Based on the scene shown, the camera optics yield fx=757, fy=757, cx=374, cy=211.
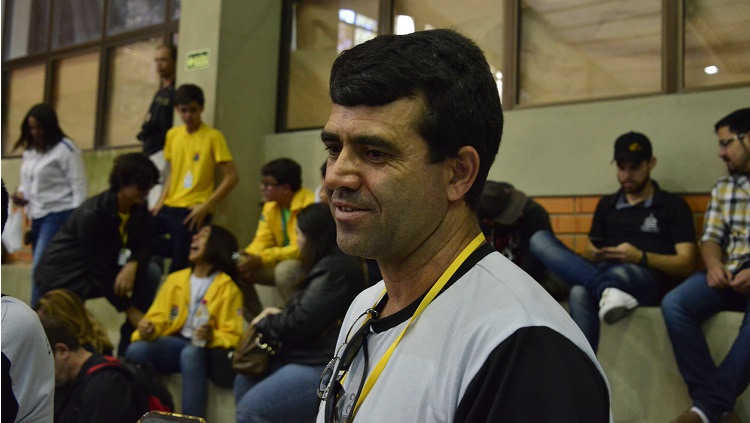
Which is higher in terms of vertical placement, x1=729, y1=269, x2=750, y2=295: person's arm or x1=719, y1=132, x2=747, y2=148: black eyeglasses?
x1=719, y1=132, x2=747, y2=148: black eyeglasses

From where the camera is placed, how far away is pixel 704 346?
370 cm

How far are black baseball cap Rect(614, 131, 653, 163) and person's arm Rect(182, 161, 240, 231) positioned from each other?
3.13 m

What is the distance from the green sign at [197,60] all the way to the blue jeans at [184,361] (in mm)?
2885

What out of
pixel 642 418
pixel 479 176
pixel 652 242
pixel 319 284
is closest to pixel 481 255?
pixel 479 176

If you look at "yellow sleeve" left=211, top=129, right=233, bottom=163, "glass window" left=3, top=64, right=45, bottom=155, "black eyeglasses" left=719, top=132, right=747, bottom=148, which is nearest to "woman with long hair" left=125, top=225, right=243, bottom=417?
"yellow sleeve" left=211, top=129, right=233, bottom=163

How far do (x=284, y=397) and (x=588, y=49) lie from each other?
10.8 ft

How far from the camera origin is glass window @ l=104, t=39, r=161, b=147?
826 cm

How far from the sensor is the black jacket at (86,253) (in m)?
5.07

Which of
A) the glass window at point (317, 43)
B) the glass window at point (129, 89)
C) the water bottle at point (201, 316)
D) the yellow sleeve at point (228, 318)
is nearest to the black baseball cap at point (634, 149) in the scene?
the yellow sleeve at point (228, 318)

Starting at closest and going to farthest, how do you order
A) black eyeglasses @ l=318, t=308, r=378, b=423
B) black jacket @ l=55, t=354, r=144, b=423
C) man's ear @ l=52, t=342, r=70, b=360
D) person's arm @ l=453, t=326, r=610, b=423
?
person's arm @ l=453, t=326, r=610, b=423, black eyeglasses @ l=318, t=308, r=378, b=423, black jacket @ l=55, t=354, r=144, b=423, man's ear @ l=52, t=342, r=70, b=360

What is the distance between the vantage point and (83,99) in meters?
8.89

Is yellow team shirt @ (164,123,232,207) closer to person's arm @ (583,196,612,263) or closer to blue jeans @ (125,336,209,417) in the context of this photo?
blue jeans @ (125,336,209,417)

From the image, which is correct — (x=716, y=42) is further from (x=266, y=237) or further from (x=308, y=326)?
(x=266, y=237)

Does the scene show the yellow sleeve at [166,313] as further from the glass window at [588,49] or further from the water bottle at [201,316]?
the glass window at [588,49]
